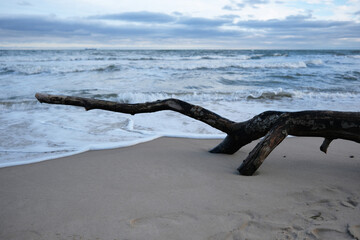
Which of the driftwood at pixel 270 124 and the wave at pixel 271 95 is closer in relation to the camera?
the driftwood at pixel 270 124

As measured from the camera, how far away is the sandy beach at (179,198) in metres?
1.97

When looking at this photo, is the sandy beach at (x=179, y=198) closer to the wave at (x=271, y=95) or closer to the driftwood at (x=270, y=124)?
the driftwood at (x=270, y=124)

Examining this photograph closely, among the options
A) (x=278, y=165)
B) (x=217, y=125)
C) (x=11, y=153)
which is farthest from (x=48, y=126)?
(x=278, y=165)

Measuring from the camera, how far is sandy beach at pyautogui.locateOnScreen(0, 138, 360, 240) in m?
1.97

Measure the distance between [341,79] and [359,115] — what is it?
13695 mm

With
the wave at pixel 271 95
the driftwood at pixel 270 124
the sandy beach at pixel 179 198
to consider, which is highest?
the driftwood at pixel 270 124

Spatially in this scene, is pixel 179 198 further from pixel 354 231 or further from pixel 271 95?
pixel 271 95

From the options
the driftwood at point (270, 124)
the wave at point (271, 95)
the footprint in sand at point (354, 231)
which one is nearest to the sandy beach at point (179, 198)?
the footprint in sand at point (354, 231)

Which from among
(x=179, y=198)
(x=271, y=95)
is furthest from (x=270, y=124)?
(x=271, y=95)

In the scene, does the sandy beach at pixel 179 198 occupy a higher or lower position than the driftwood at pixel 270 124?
lower

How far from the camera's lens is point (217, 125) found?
11.1 feet

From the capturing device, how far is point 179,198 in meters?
2.44

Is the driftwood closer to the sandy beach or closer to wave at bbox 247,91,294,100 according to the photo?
the sandy beach

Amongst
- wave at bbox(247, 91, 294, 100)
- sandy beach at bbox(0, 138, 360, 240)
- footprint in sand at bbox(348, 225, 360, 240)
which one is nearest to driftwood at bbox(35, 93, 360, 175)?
sandy beach at bbox(0, 138, 360, 240)
